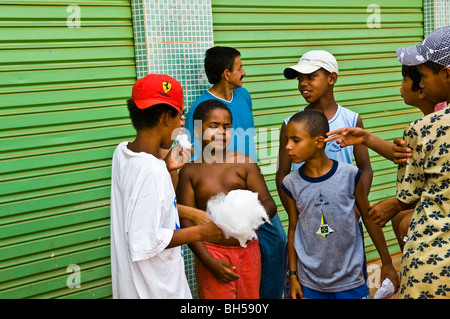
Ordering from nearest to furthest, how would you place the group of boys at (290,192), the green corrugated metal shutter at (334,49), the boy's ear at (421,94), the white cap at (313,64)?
the group of boys at (290,192)
the boy's ear at (421,94)
the white cap at (313,64)
the green corrugated metal shutter at (334,49)

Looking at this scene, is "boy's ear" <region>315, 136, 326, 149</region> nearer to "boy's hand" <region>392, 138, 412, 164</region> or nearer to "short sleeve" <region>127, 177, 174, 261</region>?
"boy's hand" <region>392, 138, 412, 164</region>

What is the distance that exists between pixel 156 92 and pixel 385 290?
2166mm

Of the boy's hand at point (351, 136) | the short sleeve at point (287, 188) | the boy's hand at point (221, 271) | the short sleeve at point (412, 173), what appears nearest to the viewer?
the short sleeve at point (412, 173)

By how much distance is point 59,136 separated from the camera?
4430 millimetres

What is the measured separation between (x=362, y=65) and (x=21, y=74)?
13.7ft

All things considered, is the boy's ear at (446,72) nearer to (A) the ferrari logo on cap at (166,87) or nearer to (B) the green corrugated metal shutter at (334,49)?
(A) the ferrari logo on cap at (166,87)

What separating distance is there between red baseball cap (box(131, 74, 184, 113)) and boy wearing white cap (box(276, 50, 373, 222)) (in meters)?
1.40

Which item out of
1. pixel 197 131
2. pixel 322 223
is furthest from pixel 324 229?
pixel 197 131

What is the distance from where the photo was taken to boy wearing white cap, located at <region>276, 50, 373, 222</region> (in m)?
4.11

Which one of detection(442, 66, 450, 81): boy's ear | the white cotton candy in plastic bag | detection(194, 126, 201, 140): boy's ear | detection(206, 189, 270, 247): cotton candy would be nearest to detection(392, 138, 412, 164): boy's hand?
detection(442, 66, 450, 81): boy's ear

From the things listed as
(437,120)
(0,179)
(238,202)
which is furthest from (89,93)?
(437,120)

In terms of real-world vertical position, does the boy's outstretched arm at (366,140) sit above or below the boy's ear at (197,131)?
below

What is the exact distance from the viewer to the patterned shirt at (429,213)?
2.72 m

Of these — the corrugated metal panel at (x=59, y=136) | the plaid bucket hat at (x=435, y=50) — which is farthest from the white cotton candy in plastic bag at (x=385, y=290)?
the corrugated metal panel at (x=59, y=136)
